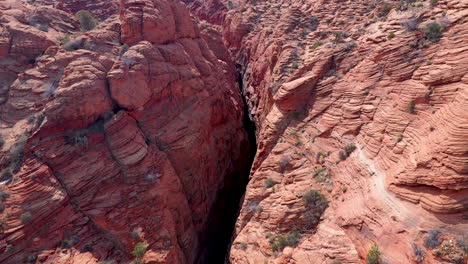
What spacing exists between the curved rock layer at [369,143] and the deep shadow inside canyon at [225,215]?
17.8ft

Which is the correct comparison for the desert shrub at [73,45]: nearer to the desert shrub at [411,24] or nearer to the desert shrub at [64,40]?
the desert shrub at [64,40]

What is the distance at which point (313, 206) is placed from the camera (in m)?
12.7

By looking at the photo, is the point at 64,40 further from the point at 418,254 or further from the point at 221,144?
the point at 418,254

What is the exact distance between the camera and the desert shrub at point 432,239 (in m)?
8.49

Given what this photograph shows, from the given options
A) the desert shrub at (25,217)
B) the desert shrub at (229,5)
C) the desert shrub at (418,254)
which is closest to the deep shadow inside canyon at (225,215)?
the desert shrub at (25,217)

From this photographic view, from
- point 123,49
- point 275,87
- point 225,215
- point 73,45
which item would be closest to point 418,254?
point 275,87

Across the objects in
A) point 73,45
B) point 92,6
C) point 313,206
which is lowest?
point 313,206

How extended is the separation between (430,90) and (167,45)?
17.4m

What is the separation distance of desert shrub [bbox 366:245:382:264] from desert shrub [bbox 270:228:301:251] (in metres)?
3.33

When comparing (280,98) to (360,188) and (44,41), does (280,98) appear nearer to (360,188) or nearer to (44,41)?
(360,188)

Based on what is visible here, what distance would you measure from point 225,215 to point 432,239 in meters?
16.0

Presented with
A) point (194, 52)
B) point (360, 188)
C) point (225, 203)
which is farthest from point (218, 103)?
point (360, 188)

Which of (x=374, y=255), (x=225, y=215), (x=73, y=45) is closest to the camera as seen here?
(x=374, y=255)

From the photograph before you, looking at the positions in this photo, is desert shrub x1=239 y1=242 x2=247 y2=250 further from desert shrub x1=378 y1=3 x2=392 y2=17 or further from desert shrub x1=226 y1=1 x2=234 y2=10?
desert shrub x1=226 y1=1 x2=234 y2=10
